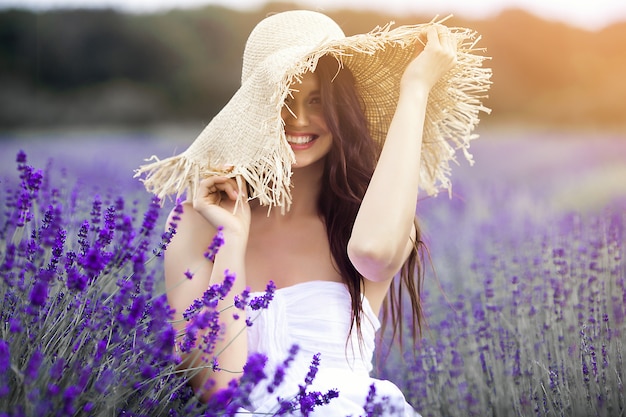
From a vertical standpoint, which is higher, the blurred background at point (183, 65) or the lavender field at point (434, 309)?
the blurred background at point (183, 65)

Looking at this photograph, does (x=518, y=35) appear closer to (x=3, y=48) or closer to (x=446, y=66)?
(x=3, y=48)

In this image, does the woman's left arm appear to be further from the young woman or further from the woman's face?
the woman's face

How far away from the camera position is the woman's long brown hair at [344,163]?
76.8 inches

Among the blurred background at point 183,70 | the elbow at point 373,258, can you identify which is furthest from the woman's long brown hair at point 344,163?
the blurred background at point 183,70

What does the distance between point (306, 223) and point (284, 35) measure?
54cm

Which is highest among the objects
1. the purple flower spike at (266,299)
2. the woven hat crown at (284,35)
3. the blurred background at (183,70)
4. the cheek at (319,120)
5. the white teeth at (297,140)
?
the blurred background at (183,70)

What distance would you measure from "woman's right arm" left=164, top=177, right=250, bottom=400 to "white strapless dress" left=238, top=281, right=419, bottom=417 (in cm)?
8

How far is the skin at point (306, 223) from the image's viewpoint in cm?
169

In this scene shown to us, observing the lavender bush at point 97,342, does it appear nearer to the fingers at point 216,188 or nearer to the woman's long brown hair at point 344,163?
the fingers at point 216,188

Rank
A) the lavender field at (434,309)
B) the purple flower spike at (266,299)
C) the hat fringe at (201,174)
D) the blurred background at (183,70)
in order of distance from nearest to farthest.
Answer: the lavender field at (434,309) → the purple flower spike at (266,299) → the hat fringe at (201,174) → the blurred background at (183,70)

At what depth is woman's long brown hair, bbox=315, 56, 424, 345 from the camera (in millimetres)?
1950

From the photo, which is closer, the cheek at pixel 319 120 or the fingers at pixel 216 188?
the fingers at pixel 216 188

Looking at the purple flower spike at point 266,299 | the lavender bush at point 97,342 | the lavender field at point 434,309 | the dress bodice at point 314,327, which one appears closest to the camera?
the lavender bush at point 97,342

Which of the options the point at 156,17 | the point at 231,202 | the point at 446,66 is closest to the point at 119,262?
the point at 231,202
